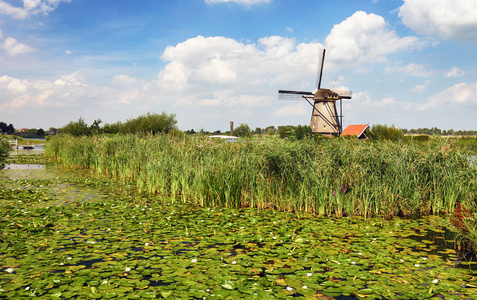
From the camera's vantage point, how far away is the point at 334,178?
31.5 feet

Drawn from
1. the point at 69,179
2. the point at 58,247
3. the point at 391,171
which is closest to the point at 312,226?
the point at 391,171

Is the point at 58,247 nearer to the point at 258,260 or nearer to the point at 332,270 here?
the point at 258,260

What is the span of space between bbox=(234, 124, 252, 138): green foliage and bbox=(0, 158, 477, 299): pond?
447 centimetres

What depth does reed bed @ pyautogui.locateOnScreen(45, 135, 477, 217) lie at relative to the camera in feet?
30.5

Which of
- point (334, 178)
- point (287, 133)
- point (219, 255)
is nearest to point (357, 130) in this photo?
point (287, 133)

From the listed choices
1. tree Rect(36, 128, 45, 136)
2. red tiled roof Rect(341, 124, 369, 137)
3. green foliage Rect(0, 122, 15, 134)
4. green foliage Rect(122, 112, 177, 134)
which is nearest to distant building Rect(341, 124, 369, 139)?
red tiled roof Rect(341, 124, 369, 137)

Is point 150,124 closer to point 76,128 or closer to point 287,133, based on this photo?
point 76,128

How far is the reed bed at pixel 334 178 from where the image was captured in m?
9.30

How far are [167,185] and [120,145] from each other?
7.36m

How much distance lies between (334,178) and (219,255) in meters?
4.98

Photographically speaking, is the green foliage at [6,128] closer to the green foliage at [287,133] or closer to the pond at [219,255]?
the green foliage at [287,133]

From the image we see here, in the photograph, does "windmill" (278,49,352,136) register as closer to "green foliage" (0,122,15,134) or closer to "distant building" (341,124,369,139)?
"distant building" (341,124,369,139)

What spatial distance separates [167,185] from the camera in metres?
12.4

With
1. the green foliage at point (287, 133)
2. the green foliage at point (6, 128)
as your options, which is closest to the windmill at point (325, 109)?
the green foliage at point (287, 133)
